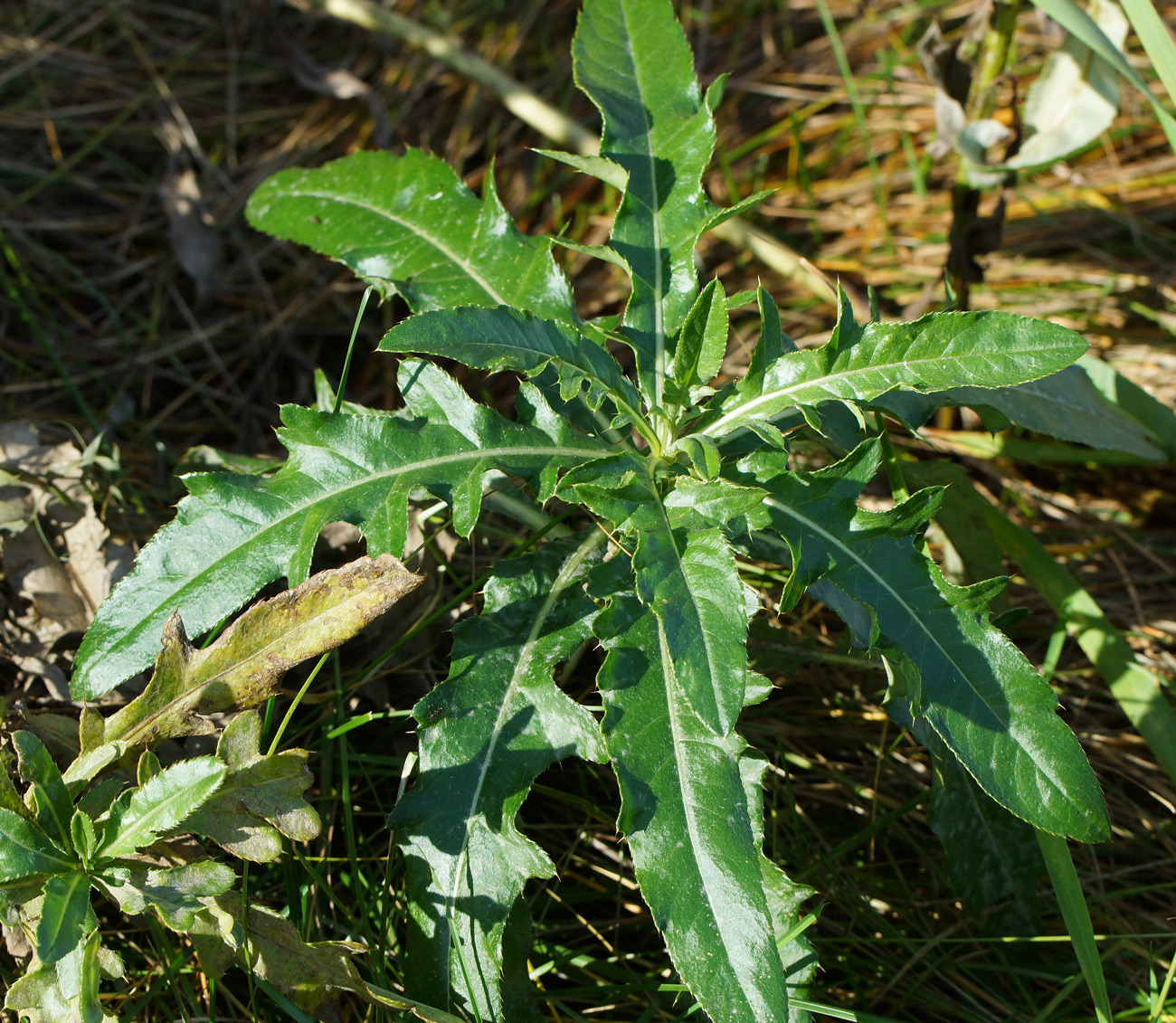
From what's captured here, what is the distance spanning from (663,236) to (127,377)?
1879 mm

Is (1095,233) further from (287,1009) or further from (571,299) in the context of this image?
(287,1009)

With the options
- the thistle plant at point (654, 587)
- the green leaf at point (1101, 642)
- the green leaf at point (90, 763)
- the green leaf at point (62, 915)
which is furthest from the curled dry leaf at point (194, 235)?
the green leaf at point (1101, 642)

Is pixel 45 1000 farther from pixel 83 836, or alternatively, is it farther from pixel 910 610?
pixel 910 610

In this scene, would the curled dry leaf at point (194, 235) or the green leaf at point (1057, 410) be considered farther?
the curled dry leaf at point (194, 235)

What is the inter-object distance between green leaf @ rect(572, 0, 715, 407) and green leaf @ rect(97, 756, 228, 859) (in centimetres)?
105

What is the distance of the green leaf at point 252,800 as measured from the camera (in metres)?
1.45

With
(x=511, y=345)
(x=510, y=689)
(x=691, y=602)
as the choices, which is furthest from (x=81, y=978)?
(x=511, y=345)

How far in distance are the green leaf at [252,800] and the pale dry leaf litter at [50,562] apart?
1.98ft

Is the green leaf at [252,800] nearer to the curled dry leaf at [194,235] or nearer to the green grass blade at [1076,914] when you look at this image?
the green grass blade at [1076,914]

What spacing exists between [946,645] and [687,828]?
1.73 feet

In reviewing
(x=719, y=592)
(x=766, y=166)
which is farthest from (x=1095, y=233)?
(x=719, y=592)

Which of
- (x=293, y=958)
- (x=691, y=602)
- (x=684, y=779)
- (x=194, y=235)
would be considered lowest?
(x=293, y=958)

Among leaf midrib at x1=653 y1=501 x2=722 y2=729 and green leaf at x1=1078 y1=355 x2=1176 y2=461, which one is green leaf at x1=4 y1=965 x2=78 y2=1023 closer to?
leaf midrib at x1=653 y1=501 x2=722 y2=729

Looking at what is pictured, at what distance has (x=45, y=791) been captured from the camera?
1.40 m
